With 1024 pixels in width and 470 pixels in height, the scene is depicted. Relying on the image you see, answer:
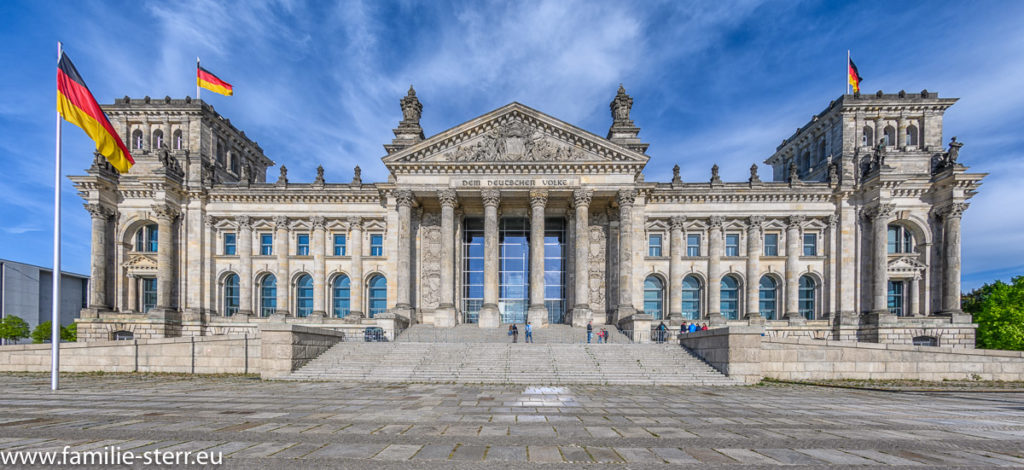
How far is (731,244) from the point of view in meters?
43.2

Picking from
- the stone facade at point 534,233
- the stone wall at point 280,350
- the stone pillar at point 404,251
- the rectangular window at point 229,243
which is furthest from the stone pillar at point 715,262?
the rectangular window at point 229,243

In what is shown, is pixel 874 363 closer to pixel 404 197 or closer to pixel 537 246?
pixel 537 246

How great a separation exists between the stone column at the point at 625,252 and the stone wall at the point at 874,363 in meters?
14.1

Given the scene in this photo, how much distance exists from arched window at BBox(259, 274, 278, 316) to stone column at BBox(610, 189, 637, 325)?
27.5 meters

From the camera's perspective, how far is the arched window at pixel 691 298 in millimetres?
43219

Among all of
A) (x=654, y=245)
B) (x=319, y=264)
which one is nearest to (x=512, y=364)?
(x=654, y=245)

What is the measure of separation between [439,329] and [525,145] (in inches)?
612

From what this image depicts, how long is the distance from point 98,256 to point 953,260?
6859 cm

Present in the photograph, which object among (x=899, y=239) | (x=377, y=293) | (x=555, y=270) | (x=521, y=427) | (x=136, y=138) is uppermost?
(x=136, y=138)

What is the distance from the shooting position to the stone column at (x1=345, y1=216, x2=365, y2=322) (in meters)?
42.9

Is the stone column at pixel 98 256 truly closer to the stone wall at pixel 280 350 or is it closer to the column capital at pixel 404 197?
the column capital at pixel 404 197

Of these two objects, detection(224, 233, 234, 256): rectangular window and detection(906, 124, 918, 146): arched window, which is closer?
detection(906, 124, 918, 146): arched window

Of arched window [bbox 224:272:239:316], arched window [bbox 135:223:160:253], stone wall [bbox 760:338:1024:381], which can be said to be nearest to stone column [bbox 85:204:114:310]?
arched window [bbox 135:223:160:253]

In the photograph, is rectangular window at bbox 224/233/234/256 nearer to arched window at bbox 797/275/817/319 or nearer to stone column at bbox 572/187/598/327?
stone column at bbox 572/187/598/327
